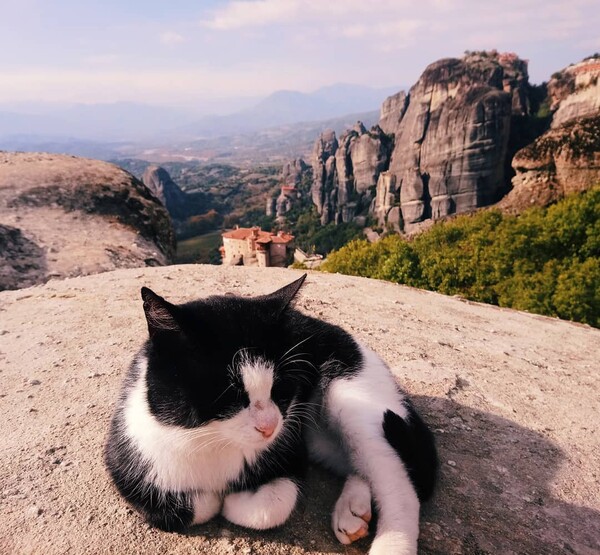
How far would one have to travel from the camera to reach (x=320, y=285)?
866 cm

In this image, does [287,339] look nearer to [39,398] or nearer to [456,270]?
[39,398]

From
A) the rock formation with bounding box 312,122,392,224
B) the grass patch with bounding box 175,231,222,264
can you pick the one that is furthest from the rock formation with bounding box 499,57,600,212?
the rock formation with bounding box 312,122,392,224

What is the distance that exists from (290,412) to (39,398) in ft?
10.5

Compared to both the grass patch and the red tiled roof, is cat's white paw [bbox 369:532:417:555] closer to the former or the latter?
the red tiled roof

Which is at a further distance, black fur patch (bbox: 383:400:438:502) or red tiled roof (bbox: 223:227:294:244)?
red tiled roof (bbox: 223:227:294:244)

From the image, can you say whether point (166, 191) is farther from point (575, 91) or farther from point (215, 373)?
point (215, 373)

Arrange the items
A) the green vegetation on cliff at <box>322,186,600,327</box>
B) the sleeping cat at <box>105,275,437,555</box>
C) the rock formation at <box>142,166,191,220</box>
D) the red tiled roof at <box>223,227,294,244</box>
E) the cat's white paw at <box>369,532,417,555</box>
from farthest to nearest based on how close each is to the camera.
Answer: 1. the rock formation at <box>142,166,191,220</box>
2. the red tiled roof at <box>223,227,294,244</box>
3. the green vegetation on cliff at <box>322,186,600,327</box>
4. the cat's white paw at <box>369,532,417,555</box>
5. the sleeping cat at <box>105,275,437,555</box>

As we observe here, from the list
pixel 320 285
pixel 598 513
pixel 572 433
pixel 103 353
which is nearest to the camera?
pixel 598 513

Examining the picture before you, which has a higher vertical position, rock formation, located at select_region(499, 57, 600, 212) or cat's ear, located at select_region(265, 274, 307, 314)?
cat's ear, located at select_region(265, 274, 307, 314)

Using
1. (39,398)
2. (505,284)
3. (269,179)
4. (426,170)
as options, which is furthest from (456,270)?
(269,179)

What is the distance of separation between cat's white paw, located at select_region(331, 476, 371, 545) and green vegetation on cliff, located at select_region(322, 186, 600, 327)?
11.3m

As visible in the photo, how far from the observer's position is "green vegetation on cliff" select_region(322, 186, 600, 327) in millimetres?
11703

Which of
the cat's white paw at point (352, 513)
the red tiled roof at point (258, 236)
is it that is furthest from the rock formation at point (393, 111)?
the cat's white paw at point (352, 513)

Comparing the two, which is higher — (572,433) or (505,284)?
(572,433)
